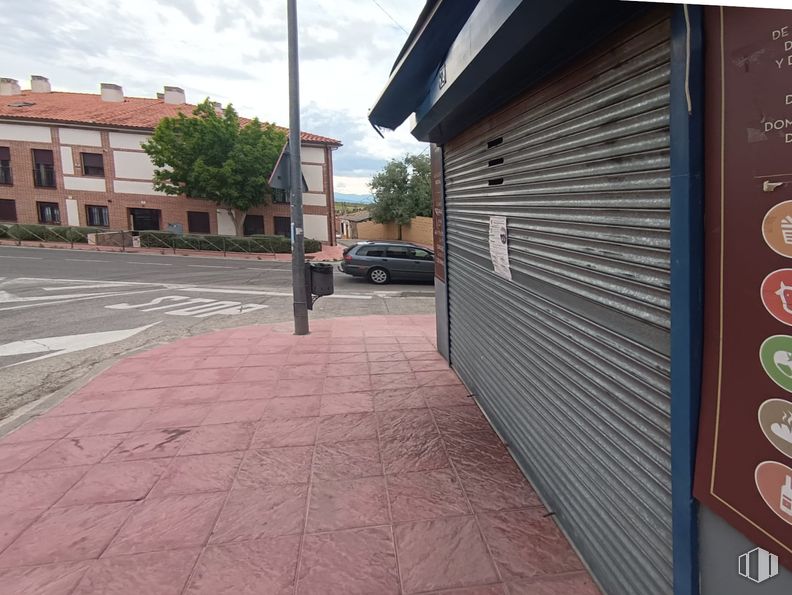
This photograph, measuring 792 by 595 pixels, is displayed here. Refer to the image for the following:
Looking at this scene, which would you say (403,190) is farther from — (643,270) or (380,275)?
(643,270)

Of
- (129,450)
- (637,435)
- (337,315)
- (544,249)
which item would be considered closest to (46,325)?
(337,315)

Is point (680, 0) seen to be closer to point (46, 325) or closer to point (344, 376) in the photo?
point (344, 376)

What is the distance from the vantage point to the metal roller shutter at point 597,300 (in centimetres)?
178

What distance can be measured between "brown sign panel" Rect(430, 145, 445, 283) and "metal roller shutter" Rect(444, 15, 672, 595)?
196cm

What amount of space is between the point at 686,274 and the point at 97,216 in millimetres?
36090

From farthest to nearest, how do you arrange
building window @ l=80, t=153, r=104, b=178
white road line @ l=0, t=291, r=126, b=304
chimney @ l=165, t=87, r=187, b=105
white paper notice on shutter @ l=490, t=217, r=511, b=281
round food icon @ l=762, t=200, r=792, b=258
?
1. chimney @ l=165, t=87, r=187, b=105
2. building window @ l=80, t=153, r=104, b=178
3. white road line @ l=0, t=291, r=126, b=304
4. white paper notice on shutter @ l=490, t=217, r=511, b=281
5. round food icon @ l=762, t=200, r=792, b=258

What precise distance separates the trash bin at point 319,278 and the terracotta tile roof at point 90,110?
25196mm

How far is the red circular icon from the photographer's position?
1.16 metres

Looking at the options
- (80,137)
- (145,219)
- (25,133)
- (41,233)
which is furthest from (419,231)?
(25,133)

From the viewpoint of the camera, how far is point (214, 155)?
2631 centimetres

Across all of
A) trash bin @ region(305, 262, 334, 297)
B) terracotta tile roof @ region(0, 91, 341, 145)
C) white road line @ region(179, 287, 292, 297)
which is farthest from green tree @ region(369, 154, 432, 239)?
trash bin @ region(305, 262, 334, 297)

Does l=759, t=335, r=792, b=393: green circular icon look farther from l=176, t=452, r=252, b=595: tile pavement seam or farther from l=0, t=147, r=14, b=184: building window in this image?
l=0, t=147, r=14, b=184: building window

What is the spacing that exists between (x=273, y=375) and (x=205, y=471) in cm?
219

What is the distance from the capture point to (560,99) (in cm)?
256
